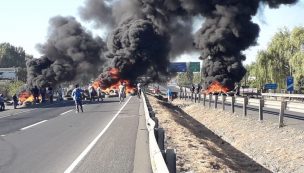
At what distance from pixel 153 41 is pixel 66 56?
16520 millimetres

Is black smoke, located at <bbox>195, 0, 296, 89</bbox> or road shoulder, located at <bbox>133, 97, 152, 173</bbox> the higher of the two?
black smoke, located at <bbox>195, 0, 296, 89</bbox>

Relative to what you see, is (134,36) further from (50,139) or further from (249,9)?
(50,139)

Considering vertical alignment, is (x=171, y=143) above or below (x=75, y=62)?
below

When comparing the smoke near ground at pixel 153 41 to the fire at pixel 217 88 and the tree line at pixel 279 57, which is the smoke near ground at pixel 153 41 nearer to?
the fire at pixel 217 88

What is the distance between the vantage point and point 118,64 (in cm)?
5822

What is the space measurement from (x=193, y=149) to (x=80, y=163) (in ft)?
15.6

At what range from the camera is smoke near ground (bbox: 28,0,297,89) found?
45.7 metres

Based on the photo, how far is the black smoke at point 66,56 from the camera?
2534 inches

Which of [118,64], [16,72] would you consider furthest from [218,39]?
[16,72]

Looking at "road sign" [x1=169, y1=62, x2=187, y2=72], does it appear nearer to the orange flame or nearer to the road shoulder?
the orange flame

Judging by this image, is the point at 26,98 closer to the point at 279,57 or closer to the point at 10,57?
the point at 279,57

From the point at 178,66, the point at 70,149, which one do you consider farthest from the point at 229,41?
the point at 70,149

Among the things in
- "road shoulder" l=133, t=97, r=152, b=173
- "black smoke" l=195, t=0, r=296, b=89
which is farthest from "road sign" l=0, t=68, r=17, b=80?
"road shoulder" l=133, t=97, r=152, b=173

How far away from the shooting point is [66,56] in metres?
68.2
